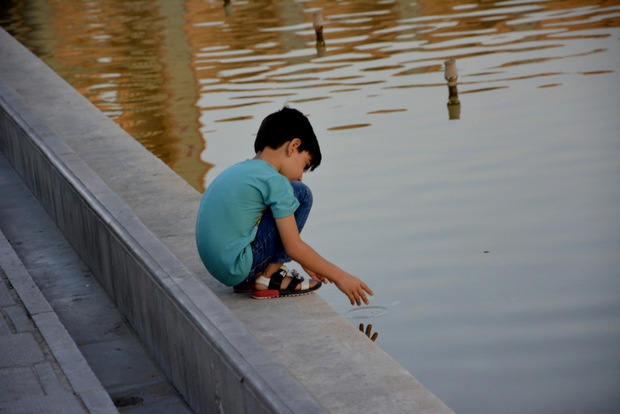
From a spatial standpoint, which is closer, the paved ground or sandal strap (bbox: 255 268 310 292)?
the paved ground

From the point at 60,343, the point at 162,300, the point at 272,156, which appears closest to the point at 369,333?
the point at 272,156

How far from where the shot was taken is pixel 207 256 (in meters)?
5.21

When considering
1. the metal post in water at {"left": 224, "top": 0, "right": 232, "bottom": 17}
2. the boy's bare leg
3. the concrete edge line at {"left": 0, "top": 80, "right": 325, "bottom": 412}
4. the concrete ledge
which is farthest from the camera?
the metal post in water at {"left": 224, "top": 0, "right": 232, "bottom": 17}

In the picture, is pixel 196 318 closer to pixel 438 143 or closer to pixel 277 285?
pixel 277 285

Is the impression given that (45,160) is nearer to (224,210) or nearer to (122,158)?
(122,158)

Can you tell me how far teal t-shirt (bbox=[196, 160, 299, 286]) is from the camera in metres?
5.00

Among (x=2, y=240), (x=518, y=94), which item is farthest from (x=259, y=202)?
(x=518, y=94)

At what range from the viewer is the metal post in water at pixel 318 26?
→ 21.1 metres

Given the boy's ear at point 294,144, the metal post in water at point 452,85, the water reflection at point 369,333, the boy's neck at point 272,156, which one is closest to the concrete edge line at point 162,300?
the boy's neck at point 272,156

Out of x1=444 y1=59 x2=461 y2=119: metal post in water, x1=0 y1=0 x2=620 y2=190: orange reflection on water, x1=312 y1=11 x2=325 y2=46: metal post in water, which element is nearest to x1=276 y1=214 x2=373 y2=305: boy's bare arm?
x1=0 y1=0 x2=620 y2=190: orange reflection on water

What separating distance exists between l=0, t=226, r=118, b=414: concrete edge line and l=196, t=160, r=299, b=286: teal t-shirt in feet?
2.82

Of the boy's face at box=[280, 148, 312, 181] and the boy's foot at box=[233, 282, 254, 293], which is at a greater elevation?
the boy's face at box=[280, 148, 312, 181]

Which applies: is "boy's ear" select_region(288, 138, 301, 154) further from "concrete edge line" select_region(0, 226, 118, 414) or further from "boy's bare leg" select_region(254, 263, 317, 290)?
"concrete edge line" select_region(0, 226, 118, 414)

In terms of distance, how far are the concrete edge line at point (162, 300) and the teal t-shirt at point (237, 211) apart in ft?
0.95
